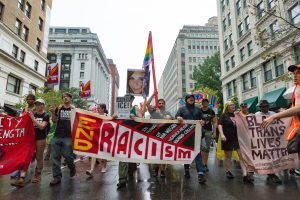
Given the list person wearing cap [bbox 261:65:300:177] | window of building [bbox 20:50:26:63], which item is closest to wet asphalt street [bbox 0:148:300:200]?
person wearing cap [bbox 261:65:300:177]

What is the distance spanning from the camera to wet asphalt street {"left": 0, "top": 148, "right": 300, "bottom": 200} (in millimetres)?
3904

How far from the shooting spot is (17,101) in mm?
24000

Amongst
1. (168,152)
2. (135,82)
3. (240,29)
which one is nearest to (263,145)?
(168,152)

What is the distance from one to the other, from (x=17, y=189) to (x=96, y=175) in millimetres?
1958

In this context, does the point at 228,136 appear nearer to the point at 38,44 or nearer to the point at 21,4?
the point at 21,4

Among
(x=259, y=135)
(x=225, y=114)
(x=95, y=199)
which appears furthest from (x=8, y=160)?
(x=259, y=135)

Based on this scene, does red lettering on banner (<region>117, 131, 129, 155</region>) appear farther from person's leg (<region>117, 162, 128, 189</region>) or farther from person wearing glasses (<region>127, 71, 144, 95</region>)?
person wearing glasses (<region>127, 71, 144, 95</region>)

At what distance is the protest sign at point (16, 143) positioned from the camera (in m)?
4.91

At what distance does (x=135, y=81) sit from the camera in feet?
23.1

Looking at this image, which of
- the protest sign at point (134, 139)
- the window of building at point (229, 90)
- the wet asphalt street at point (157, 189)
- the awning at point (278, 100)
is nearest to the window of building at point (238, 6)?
the window of building at point (229, 90)

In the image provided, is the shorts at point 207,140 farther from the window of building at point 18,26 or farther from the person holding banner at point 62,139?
the window of building at point 18,26

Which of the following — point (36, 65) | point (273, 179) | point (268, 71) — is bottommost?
point (273, 179)

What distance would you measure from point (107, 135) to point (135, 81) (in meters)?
2.62

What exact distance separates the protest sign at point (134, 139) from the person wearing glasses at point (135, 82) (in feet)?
7.17
